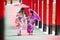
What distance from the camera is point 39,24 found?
16.2ft

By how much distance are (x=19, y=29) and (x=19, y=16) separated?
330 millimetres

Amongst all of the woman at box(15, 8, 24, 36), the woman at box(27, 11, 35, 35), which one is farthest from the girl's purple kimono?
the woman at box(15, 8, 24, 36)

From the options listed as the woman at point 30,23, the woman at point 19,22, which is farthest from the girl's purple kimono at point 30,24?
the woman at point 19,22

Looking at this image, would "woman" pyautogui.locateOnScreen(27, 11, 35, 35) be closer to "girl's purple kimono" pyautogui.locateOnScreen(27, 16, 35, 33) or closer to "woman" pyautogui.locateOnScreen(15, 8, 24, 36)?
"girl's purple kimono" pyautogui.locateOnScreen(27, 16, 35, 33)

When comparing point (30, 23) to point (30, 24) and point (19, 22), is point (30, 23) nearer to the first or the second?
point (30, 24)

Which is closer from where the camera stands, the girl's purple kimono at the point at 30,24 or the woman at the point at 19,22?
the woman at the point at 19,22

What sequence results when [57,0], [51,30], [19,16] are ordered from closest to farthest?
1. [19,16]
2. [57,0]
3. [51,30]

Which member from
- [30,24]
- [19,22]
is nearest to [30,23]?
[30,24]

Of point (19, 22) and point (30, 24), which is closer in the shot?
point (19, 22)

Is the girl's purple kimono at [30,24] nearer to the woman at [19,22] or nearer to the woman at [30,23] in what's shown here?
the woman at [30,23]

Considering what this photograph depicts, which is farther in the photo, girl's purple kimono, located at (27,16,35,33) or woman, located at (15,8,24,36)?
girl's purple kimono, located at (27,16,35,33)

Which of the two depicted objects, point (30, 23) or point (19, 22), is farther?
point (30, 23)

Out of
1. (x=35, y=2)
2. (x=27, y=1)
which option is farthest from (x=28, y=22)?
(x=35, y=2)

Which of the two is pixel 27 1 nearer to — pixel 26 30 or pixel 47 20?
pixel 26 30
